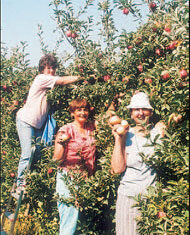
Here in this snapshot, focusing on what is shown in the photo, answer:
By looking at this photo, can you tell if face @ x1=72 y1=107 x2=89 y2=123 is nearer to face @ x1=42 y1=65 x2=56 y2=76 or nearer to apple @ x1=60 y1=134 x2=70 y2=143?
apple @ x1=60 y1=134 x2=70 y2=143

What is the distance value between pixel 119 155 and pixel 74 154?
777 millimetres

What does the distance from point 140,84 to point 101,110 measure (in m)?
0.56

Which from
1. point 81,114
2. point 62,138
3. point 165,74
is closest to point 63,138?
point 62,138

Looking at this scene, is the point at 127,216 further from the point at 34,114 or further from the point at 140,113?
the point at 34,114

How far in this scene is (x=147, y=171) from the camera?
2.66 metres

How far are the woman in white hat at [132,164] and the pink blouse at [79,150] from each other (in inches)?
23.4

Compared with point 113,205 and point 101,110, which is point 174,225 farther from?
point 101,110

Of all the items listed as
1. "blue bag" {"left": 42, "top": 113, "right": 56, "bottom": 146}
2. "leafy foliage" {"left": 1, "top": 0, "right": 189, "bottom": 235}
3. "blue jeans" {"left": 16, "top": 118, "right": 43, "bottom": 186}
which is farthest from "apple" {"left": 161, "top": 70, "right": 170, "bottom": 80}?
"blue jeans" {"left": 16, "top": 118, "right": 43, "bottom": 186}

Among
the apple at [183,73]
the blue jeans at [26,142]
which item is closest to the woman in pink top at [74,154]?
the blue jeans at [26,142]

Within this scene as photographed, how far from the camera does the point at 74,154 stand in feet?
10.8

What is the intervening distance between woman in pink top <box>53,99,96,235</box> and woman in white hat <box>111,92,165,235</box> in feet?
1.99

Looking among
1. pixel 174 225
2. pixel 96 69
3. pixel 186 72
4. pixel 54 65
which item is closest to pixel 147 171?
pixel 174 225

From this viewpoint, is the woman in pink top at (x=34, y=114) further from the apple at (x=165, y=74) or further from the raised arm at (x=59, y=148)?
the apple at (x=165, y=74)

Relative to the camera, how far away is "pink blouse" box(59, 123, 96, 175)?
327 centimetres
